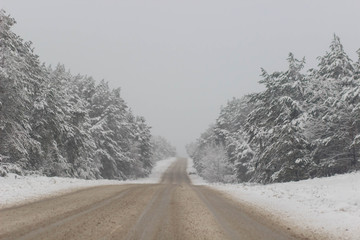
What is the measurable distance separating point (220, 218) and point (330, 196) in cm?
620

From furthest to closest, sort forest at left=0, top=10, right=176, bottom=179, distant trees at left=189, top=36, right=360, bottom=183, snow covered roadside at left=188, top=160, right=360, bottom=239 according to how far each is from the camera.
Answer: distant trees at left=189, top=36, right=360, bottom=183
forest at left=0, top=10, right=176, bottom=179
snow covered roadside at left=188, top=160, right=360, bottom=239

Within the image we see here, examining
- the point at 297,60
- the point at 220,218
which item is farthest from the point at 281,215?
the point at 297,60

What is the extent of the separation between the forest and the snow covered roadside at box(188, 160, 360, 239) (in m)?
14.6

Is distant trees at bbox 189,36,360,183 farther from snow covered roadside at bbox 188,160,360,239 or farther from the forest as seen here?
the forest

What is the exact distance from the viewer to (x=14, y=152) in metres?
20.8

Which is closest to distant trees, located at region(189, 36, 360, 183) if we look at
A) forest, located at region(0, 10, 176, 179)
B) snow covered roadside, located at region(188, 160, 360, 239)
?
snow covered roadside, located at region(188, 160, 360, 239)

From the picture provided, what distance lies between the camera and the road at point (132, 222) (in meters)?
7.31

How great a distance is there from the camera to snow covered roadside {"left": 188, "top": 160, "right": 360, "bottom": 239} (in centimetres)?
862

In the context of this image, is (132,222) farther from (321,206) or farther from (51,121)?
(51,121)

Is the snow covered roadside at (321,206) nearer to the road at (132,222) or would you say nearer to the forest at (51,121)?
the road at (132,222)

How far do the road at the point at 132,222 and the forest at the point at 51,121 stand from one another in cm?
992

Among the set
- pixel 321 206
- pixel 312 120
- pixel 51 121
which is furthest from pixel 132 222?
pixel 51 121

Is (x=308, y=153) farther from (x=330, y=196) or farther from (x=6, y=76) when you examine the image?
(x=6, y=76)

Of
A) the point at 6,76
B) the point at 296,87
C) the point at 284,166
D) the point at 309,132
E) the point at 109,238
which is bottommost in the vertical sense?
the point at 109,238
